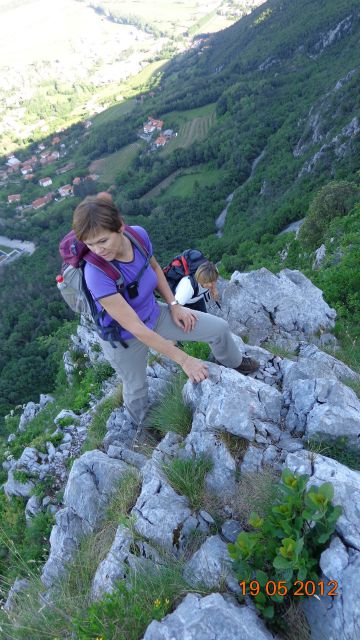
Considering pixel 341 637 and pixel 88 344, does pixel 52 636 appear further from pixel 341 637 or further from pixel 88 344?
pixel 88 344

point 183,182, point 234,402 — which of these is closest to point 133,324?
point 234,402

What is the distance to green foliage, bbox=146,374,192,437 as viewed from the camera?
14.1ft

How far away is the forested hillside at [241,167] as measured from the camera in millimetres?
21047

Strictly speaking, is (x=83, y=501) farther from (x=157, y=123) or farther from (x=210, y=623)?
(x=157, y=123)

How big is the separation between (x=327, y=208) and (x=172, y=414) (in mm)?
18918

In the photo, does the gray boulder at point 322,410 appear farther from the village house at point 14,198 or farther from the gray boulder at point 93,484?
the village house at point 14,198

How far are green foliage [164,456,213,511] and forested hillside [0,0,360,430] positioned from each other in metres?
4.17

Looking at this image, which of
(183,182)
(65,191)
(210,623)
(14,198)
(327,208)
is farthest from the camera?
(14,198)

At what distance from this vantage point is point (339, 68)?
7625cm

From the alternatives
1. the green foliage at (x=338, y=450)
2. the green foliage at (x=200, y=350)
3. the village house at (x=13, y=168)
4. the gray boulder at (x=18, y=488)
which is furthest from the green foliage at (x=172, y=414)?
the village house at (x=13, y=168)

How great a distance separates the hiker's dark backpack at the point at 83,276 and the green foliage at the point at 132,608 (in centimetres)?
206

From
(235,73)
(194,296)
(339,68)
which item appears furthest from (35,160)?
(194,296)

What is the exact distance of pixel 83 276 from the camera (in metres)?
3.47

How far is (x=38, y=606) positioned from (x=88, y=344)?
9.52 meters
